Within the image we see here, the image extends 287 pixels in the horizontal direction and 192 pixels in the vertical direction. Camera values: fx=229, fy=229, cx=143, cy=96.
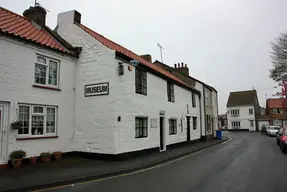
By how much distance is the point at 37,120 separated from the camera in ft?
36.2

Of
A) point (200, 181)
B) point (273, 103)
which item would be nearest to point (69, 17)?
point (200, 181)

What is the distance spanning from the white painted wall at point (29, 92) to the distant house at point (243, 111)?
2223 inches

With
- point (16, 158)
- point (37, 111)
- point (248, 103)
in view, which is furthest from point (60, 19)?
point (248, 103)

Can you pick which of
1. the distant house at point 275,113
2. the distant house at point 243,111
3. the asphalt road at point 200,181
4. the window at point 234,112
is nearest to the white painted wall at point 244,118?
the distant house at point 243,111

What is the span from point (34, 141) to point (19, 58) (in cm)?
387

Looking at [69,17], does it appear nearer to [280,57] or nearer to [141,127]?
[141,127]

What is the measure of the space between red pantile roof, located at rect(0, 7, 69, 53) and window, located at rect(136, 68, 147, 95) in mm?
4381

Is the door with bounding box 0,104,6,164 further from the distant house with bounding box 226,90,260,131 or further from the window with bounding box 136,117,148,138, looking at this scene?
the distant house with bounding box 226,90,260,131

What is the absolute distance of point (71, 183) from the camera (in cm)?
767

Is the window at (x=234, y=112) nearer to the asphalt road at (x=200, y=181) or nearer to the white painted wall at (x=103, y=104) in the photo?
the white painted wall at (x=103, y=104)

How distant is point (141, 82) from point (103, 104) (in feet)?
10.8

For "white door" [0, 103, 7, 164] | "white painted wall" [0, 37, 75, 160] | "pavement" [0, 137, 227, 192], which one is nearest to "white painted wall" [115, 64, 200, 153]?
"pavement" [0, 137, 227, 192]

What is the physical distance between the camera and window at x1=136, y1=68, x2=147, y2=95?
14086 millimetres

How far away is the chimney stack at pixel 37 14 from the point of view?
1416cm
